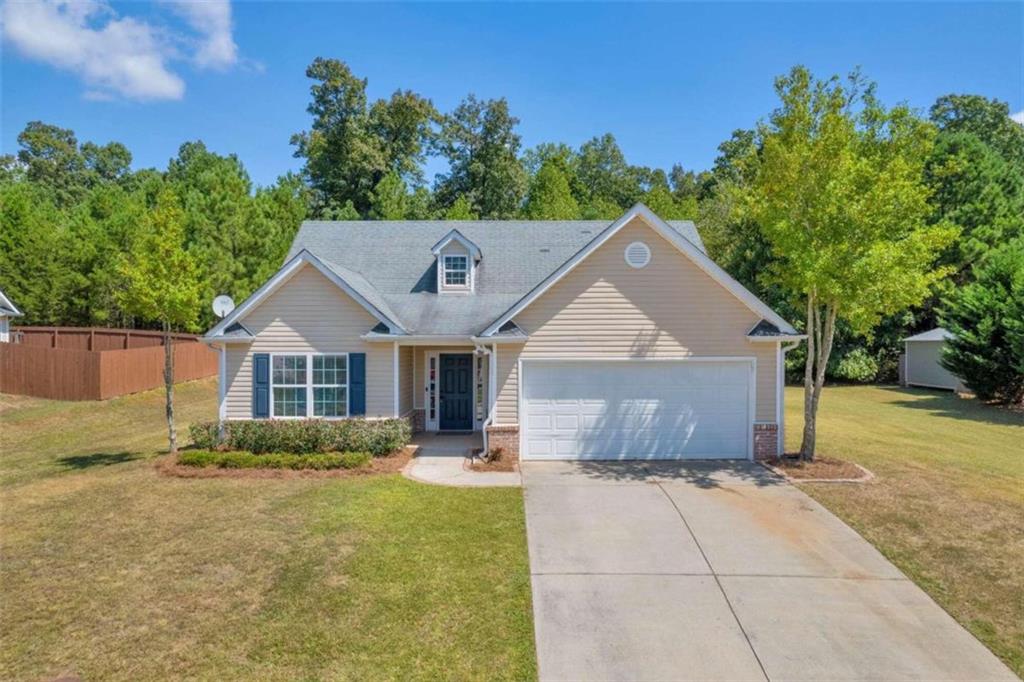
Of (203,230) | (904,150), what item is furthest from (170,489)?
(203,230)

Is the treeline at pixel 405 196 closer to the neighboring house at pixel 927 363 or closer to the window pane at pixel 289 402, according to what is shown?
the neighboring house at pixel 927 363

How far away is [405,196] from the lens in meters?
40.6

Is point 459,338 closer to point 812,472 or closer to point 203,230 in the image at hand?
point 812,472

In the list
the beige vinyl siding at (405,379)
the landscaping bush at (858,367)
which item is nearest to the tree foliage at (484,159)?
the landscaping bush at (858,367)

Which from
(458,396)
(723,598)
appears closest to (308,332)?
(458,396)

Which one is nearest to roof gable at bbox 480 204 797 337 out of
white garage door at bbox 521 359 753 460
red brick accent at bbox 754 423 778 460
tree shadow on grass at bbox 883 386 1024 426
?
white garage door at bbox 521 359 753 460

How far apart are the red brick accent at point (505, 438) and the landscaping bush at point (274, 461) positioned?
2817 mm

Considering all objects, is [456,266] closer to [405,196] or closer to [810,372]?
[810,372]

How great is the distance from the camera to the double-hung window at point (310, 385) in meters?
14.5

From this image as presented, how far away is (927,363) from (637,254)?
24.0 metres

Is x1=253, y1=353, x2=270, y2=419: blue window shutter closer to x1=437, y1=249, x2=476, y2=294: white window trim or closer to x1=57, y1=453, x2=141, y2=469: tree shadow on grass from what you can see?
x1=57, y1=453, x2=141, y2=469: tree shadow on grass

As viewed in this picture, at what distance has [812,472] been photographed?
12.2m

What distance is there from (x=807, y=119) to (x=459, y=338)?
9.29m

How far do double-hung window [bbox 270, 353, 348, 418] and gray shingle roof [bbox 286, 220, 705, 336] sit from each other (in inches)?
79.5
